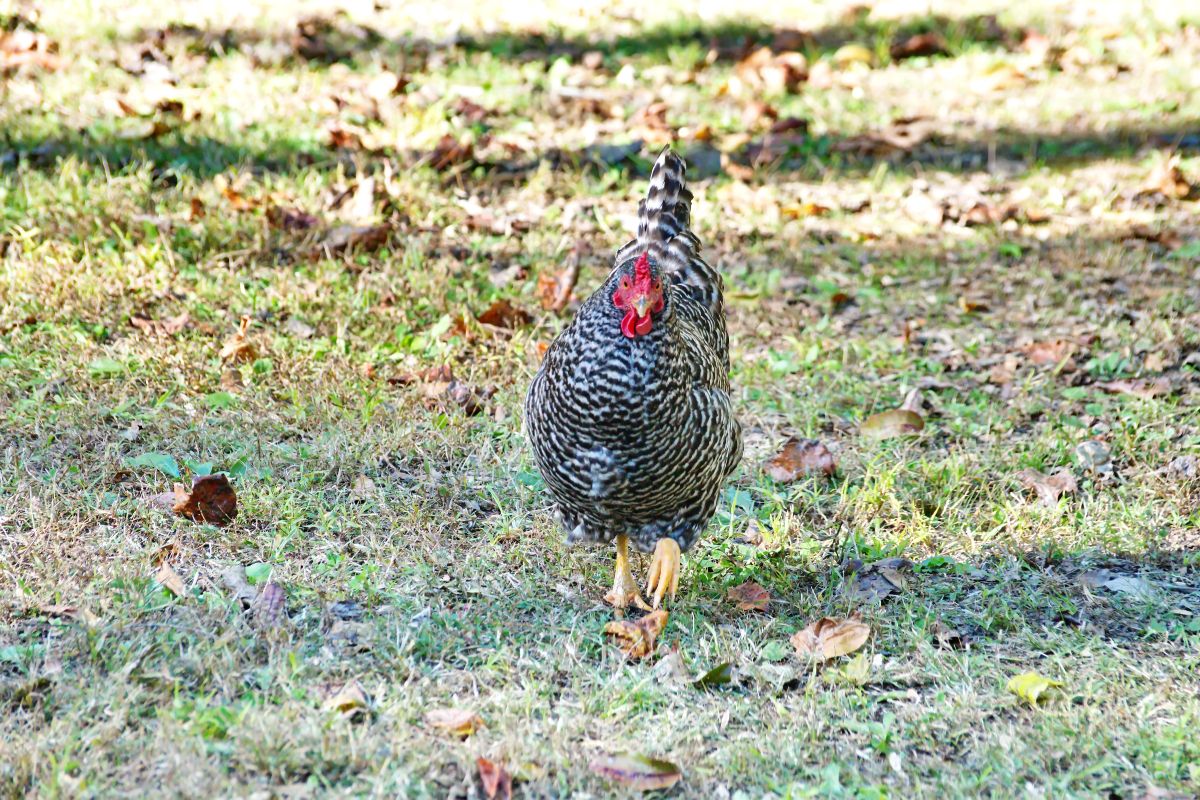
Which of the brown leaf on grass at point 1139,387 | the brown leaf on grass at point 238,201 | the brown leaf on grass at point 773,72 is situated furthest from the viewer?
the brown leaf on grass at point 773,72

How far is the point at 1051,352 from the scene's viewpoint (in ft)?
18.5

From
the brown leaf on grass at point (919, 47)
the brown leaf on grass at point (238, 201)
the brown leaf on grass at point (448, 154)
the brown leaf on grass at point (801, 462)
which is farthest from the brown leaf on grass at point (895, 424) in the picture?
the brown leaf on grass at point (919, 47)

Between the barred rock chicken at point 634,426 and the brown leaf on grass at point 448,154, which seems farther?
the brown leaf on grass at point 448,154

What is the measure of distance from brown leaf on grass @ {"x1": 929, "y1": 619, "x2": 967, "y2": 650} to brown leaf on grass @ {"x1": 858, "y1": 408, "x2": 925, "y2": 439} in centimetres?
130

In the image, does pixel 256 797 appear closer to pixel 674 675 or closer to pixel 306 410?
pixel 674 675

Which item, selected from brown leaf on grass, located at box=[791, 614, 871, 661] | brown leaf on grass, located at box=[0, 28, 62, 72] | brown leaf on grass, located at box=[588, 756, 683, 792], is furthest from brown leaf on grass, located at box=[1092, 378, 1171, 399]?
brown leaf on grass, located at box=[0, 28, 62, 72]

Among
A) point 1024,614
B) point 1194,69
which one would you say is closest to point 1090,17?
point 1194,69

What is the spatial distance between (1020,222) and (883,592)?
12.0ft

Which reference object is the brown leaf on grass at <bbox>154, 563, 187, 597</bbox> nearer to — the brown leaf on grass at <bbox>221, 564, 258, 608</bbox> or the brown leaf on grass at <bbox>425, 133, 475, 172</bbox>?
the brown leaf on grass at <bbox>221, 564, 258, 608</bbox>

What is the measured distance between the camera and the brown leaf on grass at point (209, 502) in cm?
422

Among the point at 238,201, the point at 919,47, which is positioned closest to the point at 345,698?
the point at 238,201

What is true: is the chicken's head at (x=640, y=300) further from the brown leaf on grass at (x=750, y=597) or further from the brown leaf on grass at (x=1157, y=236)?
the brown leaf on grass at (x=1157, y=236)

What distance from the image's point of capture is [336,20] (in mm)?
9086

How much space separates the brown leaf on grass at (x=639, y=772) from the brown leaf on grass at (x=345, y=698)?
641 mm
